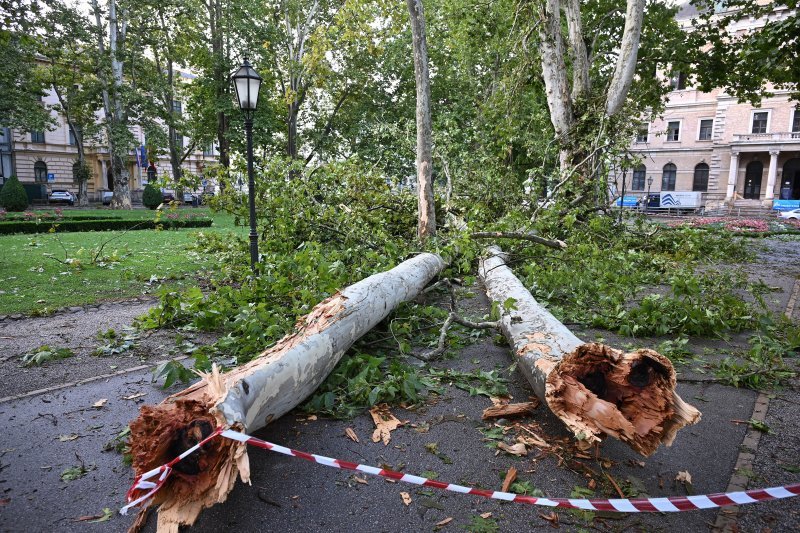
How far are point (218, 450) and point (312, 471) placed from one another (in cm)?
66

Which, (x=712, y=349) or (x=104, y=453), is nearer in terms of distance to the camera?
(x=104, y=453)

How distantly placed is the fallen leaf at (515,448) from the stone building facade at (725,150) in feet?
136

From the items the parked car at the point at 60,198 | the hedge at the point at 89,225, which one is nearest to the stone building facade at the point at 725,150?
the hedge at the point at 89,225

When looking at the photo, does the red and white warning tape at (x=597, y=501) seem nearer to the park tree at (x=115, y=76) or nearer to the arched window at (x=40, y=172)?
the park tree at (x=115, y=76)

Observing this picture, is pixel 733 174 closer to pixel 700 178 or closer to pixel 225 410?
pixel 700 178

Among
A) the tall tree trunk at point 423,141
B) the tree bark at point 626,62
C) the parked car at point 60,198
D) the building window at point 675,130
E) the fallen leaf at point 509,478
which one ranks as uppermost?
the building window at point 675,130

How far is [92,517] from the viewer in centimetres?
230

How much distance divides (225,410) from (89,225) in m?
16.3

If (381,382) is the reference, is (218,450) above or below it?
above

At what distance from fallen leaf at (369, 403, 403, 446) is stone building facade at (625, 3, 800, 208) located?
136 feet

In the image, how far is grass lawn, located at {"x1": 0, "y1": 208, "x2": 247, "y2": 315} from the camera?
6.61 meters

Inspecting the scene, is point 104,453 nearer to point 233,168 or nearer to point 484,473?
point 484,473

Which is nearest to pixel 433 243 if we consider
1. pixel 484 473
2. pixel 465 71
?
pixel 484 473

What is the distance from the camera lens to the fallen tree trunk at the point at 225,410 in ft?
7.09
